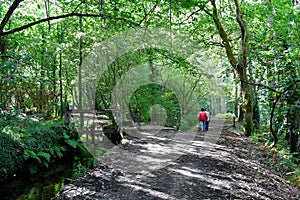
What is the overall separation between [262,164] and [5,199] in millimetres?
6539

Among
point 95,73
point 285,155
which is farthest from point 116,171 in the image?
point 95,73

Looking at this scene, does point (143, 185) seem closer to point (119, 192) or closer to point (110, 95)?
point (119, 192)

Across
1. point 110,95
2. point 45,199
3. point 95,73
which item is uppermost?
point 95,73

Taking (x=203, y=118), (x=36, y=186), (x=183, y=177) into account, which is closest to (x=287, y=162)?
(x=183, y=177)

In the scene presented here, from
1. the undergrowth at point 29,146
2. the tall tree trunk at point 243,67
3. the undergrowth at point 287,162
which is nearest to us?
the undergrowth at point 287,162

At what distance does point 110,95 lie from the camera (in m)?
14.9

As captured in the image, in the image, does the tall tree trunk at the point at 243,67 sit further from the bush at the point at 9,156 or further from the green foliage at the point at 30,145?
the bush at the point at 9,156

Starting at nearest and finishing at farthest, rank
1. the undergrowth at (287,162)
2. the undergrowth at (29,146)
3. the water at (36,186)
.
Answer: the water at (36,186), the undergrowth at (287,162), the undergrowth at (29,146)

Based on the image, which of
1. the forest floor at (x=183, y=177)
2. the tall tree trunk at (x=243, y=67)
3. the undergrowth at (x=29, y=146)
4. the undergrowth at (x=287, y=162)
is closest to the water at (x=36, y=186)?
the undergrowth at (x=29, y=146)

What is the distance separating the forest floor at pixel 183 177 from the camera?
4.96 meters

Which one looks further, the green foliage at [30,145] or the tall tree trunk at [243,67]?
the tall tree trunk at [243,67]

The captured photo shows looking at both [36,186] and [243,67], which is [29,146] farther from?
[243,67]

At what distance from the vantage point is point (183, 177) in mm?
5887

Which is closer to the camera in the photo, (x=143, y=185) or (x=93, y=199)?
(x=93, y=199)
